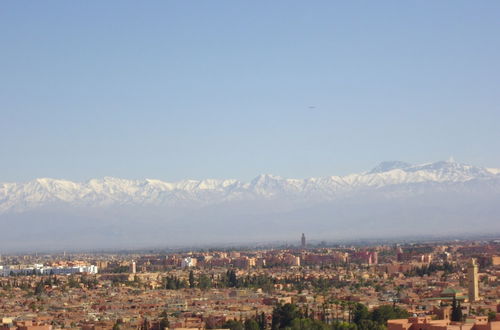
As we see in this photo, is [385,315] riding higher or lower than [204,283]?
lower

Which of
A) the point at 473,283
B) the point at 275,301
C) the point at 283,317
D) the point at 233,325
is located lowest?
the point at 233,325

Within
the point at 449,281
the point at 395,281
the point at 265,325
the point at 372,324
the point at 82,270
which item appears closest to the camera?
the point at 372,324

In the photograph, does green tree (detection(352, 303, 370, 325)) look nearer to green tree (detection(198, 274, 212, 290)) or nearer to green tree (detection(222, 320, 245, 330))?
green tree (detection(222, 320, 245, 330))

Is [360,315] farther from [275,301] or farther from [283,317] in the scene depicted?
[275,301]

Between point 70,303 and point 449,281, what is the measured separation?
2940cm

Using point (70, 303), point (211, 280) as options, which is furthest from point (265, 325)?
point (211, 280)

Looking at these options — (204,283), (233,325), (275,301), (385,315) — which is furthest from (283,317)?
(204,283)

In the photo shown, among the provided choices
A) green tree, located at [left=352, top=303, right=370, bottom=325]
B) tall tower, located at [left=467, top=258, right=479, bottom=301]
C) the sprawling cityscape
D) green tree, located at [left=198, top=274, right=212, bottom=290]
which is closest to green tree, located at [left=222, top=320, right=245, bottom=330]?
the sprawling cityscape

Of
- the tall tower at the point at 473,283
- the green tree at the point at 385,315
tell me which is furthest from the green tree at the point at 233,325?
the tall tower at the point at 473,283

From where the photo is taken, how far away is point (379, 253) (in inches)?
6029

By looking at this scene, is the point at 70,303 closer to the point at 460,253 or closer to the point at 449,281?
the point at 449,281

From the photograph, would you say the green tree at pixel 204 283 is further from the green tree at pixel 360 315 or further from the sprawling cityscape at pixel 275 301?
the green tree at pixel 360 315

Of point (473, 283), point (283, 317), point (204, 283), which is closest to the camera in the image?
point (283, 317)

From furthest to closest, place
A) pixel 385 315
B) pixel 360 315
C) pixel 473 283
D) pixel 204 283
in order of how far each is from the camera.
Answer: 1. pixel 204 283
2. pixel 473 283
3. pixel 360 315
4. pixel 385 315
